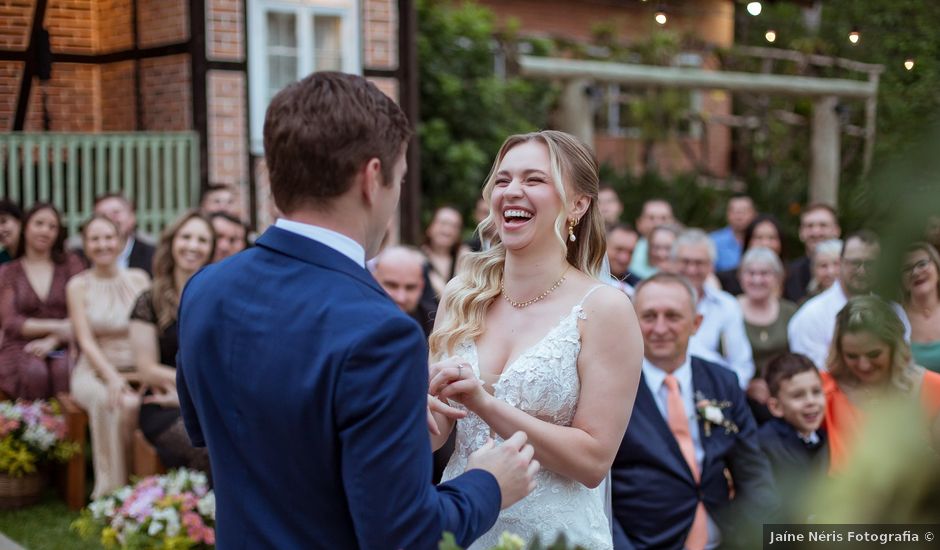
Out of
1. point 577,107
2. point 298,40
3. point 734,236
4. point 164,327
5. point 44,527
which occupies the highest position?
point 298,40

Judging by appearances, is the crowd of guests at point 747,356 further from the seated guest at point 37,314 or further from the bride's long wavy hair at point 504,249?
the seated guest at point 37,314

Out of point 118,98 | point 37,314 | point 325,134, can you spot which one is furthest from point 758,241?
point 118,98

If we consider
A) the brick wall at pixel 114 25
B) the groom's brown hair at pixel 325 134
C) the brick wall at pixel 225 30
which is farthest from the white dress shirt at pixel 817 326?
the brick wall at pixel 114 25

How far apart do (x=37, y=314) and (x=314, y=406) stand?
580 centimetres

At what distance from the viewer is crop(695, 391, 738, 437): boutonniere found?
4.20 meters

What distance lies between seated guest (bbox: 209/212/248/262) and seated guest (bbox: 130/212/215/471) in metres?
0.42

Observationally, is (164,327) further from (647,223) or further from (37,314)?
(647,223)

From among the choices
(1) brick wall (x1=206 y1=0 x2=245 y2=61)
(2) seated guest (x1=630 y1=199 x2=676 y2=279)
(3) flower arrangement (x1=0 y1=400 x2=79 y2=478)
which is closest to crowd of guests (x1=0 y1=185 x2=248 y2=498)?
(3) flower arrangement (x1=0 y1=400 x2=79 y2=478)

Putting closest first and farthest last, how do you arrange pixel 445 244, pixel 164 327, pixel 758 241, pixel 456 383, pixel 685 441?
pixel 456 383, pixel 685 441, pixel 164 327, pixel 758 241, pixel 445 244

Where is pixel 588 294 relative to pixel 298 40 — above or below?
below

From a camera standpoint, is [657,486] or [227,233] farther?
[227,233]

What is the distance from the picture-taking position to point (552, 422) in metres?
2.63

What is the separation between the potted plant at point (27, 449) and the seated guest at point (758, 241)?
4.52 metres

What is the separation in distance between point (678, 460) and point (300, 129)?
2725 mm
